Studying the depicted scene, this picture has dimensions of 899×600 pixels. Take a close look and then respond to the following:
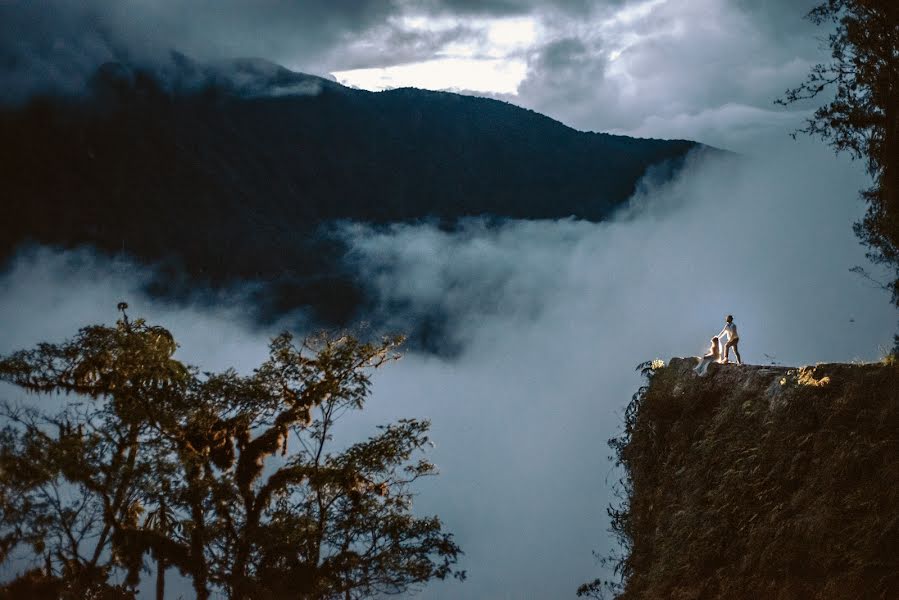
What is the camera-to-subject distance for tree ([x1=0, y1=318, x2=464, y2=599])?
14938mm

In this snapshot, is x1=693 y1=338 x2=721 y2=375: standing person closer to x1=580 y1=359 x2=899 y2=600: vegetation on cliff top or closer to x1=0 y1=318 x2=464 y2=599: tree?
x1=580 y1=359 x2=899 y2=600: vegetation on cliff top

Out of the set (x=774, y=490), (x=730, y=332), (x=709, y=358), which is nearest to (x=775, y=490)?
(x=774, y=490)

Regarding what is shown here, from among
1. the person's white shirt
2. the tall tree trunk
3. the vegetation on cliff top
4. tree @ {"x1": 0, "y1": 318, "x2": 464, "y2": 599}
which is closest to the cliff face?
the vegetation on cliff top

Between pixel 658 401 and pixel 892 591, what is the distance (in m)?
7.52

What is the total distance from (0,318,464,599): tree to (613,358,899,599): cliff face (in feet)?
18.9

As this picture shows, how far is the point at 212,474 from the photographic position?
1644 cm

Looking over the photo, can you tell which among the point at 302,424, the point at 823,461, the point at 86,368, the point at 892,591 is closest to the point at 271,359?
the point at 302,424

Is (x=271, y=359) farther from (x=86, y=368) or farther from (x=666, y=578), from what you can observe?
(x=666, y=578)

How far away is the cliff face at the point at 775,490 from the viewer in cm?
1120

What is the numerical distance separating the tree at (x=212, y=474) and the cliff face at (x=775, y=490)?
18.9 ft

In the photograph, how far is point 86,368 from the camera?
15695mm

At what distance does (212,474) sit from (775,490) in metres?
11.1

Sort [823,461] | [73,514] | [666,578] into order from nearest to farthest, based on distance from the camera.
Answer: [823,461] → [666,578] → [73,514]

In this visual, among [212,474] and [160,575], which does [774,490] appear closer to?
[212,474]
